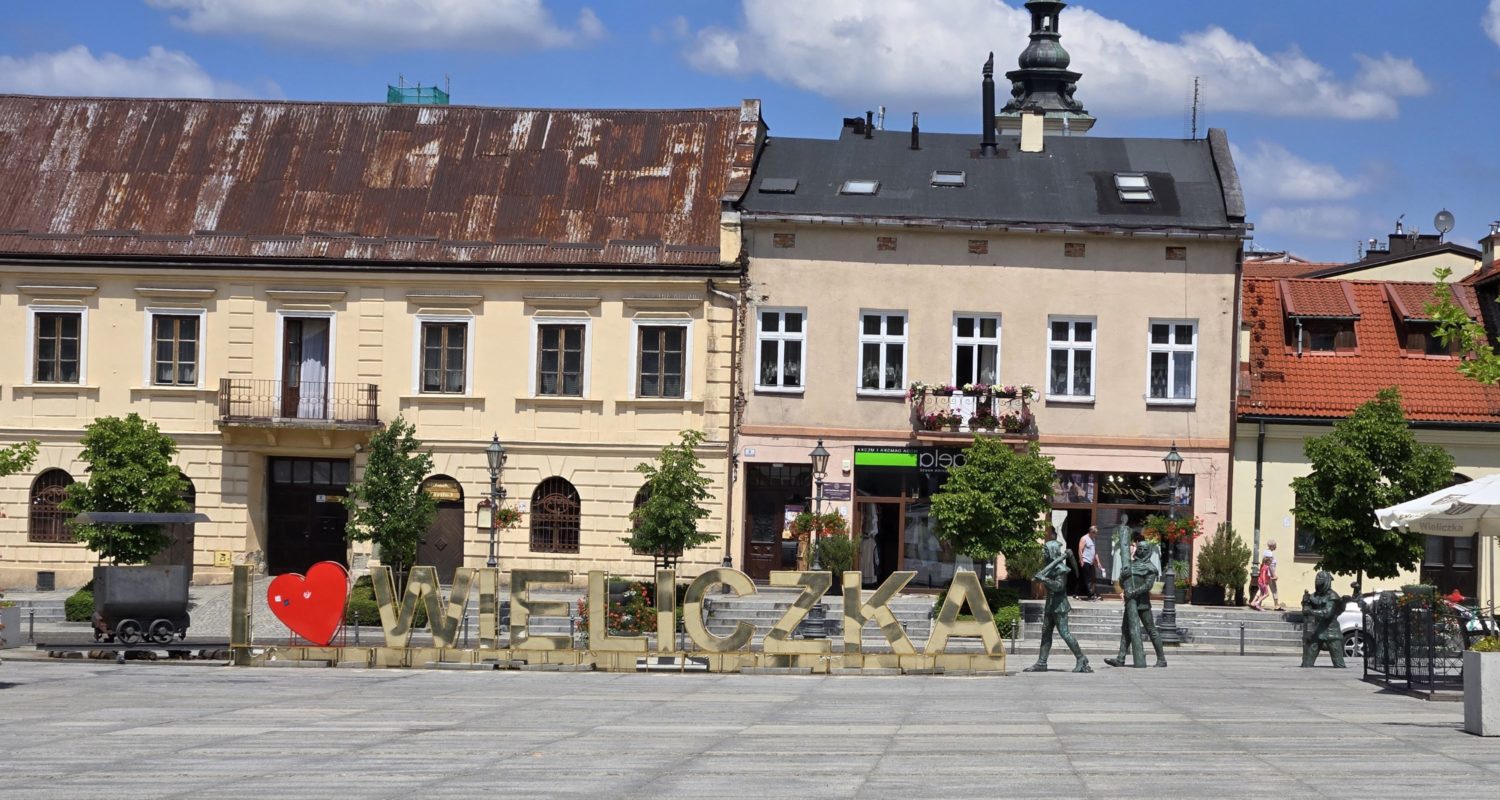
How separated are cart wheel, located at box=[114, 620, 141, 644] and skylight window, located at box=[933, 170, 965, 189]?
21.0m

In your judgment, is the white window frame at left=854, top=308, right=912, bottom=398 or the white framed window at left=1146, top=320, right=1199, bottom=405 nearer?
the white framed window at left=1146, top=320, right=1199, bottom=405

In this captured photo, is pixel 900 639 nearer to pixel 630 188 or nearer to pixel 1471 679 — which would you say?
pixel 1471 679

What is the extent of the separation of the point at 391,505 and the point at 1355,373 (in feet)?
69.8

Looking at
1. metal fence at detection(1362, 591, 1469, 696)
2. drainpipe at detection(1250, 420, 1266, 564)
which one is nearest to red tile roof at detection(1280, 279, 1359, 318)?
drainpipe at detection(1250, 420, 1266, 564)

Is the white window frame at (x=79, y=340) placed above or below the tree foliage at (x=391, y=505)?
above

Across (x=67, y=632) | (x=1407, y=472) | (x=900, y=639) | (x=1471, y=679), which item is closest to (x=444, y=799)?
(x=1471, y=679)

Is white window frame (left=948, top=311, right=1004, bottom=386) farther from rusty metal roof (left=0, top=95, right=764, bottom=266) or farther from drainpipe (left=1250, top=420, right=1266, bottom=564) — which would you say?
drainpipe (left=1250, top=420, right=1266, bottom=564)

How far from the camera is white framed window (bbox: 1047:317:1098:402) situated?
41812mm

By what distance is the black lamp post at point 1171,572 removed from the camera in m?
35.1

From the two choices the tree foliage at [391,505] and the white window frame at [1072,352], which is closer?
the tree foliage at [391,505]

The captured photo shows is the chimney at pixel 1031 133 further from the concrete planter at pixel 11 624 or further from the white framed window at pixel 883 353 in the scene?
the concrete planter at pixel 11 624

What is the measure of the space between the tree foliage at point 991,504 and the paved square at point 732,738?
12.3m

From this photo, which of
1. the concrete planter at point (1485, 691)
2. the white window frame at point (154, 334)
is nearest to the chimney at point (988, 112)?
the white window frame at point (154, 334)

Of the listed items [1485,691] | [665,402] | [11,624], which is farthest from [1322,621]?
[11,624]
